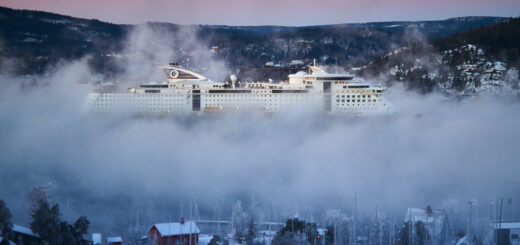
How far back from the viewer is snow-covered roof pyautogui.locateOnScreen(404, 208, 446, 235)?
39.4 feet

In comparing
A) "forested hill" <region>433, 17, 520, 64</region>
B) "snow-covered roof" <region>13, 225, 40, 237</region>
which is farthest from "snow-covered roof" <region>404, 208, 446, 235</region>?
"forested hill" <region>433, 17, 520, 64</region>

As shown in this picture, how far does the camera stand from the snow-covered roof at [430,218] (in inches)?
473

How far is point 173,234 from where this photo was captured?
38.2 ft

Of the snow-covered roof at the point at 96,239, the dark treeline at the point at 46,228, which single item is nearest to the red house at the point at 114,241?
the snow-covered roof at the point at 96,239

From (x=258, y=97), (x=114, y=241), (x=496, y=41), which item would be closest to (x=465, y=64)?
(x=496, y=41)

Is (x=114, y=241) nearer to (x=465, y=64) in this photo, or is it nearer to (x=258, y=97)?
(x=258, y=97)

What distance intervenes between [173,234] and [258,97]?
10815mm

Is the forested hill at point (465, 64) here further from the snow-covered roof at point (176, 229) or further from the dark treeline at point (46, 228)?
the dark treeline at point (46, 228)

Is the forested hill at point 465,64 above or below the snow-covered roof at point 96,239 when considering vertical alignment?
above

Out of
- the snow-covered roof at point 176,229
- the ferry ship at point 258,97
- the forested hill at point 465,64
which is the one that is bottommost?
the snow-covered roof at point 176,229

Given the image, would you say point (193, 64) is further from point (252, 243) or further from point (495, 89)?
point (252, 243)

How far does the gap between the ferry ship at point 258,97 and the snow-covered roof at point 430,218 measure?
29.4ft

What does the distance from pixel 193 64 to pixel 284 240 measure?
3307 cm

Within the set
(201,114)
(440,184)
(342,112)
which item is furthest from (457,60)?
(440,184)
